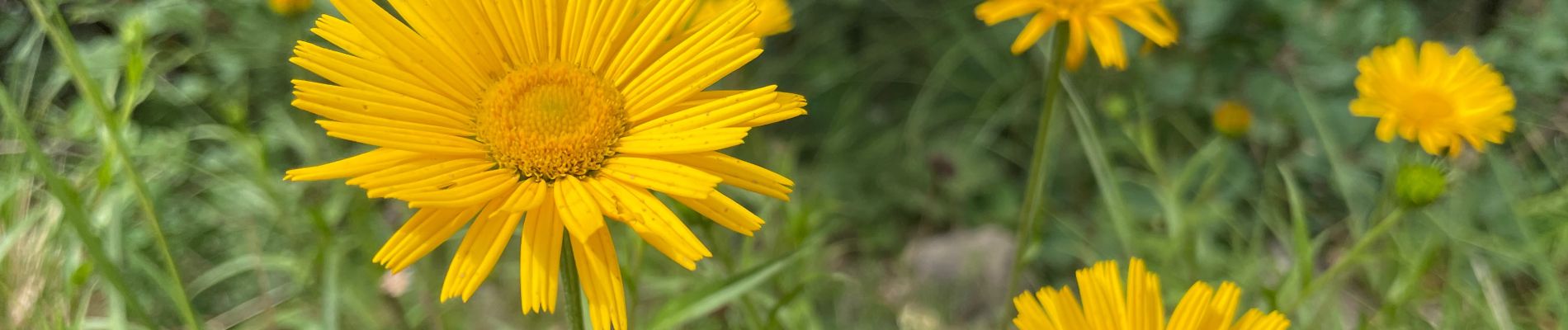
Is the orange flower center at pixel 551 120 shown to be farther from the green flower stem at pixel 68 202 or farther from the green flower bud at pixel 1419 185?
the green flower bud at pixel 1419 185

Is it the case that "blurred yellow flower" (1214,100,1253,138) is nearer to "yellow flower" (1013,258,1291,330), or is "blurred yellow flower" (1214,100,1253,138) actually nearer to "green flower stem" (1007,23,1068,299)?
"green flower stem" (1007,23,1068,299)

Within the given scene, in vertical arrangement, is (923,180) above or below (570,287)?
below

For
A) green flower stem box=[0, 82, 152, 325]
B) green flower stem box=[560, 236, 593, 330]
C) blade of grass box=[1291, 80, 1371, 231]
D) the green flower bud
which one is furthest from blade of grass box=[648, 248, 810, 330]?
blade of grass box=[1291, 80, 1371, 231]

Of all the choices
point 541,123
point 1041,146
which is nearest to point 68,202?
point 541,123

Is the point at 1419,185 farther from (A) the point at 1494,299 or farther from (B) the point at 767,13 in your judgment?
(B) the point at 767,13

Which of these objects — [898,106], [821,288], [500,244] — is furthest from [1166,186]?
[500,244]

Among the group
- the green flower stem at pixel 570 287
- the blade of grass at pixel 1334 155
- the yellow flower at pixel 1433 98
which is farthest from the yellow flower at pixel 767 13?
the blade of grass at pixel 1334 155
